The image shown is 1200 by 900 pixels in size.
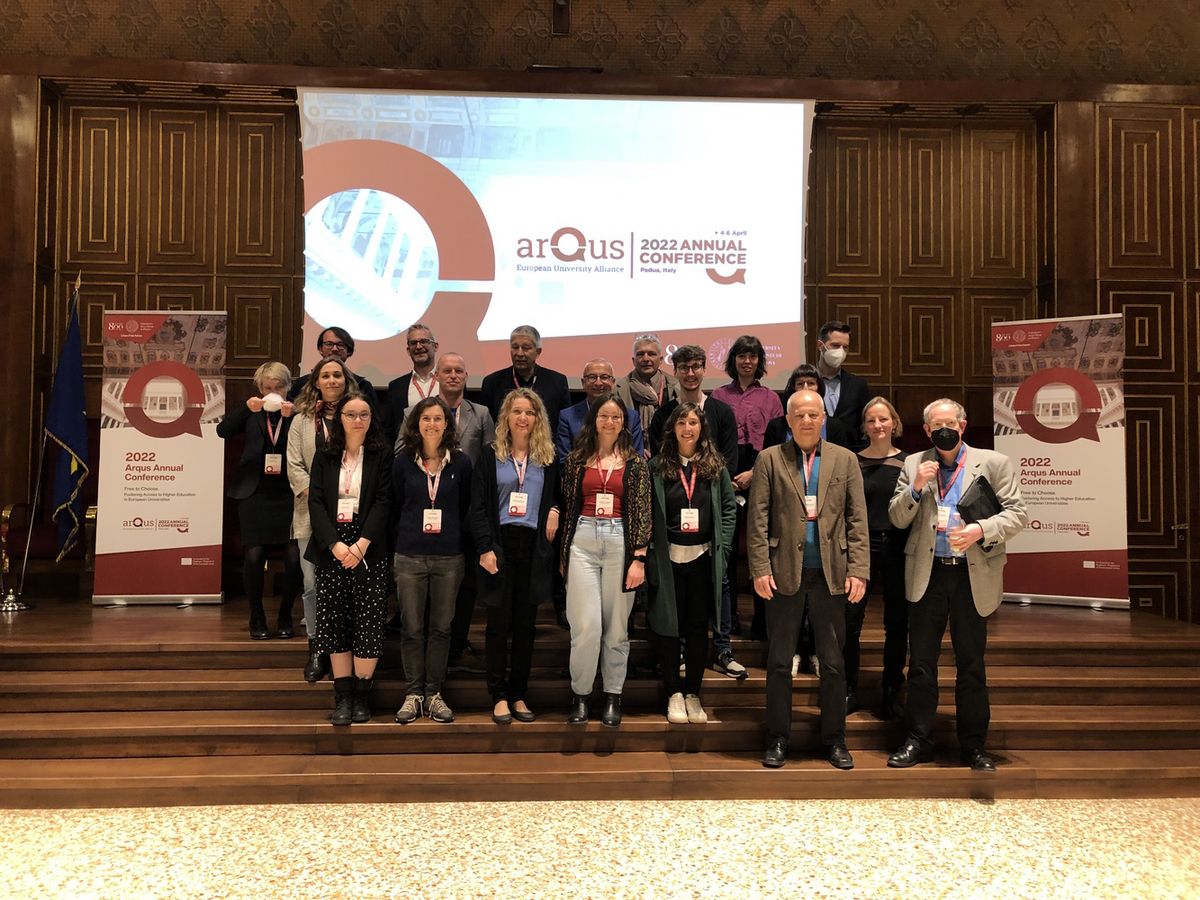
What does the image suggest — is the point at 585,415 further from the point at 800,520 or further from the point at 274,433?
the point at 274,433

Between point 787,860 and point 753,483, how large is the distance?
1.46 m

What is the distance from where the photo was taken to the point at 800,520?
3.46 meters

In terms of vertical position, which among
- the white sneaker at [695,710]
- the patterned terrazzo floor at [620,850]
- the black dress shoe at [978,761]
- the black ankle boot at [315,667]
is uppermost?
the black ankle boot at [315,667]

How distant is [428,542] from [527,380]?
3.92 feet

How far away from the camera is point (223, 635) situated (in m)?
4.34

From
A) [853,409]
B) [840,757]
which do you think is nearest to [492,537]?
[840,757]

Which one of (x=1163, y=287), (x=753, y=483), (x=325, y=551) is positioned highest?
(x=1163, y=287)

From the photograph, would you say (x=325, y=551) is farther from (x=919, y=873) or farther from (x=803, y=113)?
(x=803, y=113)

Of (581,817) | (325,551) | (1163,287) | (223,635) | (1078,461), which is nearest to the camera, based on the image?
(581,817)

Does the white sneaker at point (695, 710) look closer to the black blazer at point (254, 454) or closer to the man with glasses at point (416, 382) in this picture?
the man with glasses at point (416, 382)

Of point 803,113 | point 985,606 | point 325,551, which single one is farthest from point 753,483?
point 803,113

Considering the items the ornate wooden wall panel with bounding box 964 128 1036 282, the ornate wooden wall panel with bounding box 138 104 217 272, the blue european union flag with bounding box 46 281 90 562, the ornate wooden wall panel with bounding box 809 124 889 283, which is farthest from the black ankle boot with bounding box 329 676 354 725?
the ornate wooden wall panel with bounding box 964 128 1036 282

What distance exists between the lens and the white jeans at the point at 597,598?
356 centimetres

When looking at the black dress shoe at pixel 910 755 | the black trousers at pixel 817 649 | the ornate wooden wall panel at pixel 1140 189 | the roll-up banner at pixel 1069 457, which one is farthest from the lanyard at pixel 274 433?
the ornate wooden wall panel at pixel 1140 189
